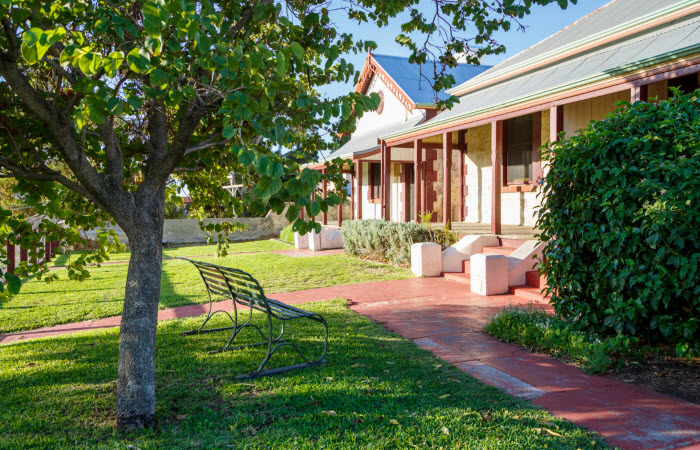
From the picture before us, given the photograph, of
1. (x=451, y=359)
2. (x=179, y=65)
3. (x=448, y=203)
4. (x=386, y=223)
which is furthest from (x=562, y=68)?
(x=179, y=65)

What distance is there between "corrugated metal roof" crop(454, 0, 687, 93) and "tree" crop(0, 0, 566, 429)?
6.23m

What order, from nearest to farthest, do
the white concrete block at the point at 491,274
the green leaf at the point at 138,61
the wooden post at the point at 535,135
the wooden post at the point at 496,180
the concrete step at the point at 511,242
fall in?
1. the green leaf at the point at 138,61
2. the white concrete block at the point at 491,274
3. the concrete step at the point at 511,242
4. the wooden post at the point at 496,180
5. the wooden post at the point at 535,135

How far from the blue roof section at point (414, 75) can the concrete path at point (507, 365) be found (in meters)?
10.4

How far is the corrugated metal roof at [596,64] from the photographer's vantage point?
318 inches

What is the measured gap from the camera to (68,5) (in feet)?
9.87

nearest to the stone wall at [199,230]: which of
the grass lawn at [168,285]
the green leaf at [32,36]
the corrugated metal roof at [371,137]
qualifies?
the corrugated metal roof at [371,137]

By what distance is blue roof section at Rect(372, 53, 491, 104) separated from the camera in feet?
58.9

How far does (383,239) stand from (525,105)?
16.7ft

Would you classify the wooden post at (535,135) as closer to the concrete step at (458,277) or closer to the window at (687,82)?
the window at (687,82)

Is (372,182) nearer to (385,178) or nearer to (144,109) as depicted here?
(385,178)

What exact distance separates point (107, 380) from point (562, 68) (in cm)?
1076

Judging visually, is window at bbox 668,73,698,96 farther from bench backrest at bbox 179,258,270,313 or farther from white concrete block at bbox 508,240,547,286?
bench backrest at bbox 179,258,270,313

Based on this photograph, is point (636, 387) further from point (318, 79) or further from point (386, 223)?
point (386, 223)

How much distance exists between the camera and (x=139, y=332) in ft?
11.9
